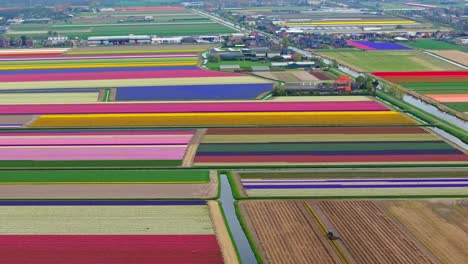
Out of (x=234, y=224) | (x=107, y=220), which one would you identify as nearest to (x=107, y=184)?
(x=107, y=220)

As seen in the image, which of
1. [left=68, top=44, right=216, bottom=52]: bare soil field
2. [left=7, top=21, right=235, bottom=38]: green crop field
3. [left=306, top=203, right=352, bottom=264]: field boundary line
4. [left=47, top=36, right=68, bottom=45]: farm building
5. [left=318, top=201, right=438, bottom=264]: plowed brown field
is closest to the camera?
[left=306, top=203, right=352, bottom=264]: field boundary line

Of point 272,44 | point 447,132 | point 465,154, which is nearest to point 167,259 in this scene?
point 465,154

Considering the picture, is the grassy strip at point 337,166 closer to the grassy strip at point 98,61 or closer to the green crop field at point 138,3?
the grassy strip at point 98,61

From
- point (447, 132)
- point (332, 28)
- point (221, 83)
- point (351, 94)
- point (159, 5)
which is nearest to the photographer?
point (447, 132)

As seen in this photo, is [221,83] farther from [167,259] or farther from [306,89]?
[167,259]

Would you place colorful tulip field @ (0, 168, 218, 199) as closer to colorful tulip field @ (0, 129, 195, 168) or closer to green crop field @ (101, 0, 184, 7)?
colorful tulip field @ (0, 129, 195, 168)

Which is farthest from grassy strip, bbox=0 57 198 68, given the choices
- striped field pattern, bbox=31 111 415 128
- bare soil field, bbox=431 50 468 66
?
bare soil field, bbox=431 50 468 66
